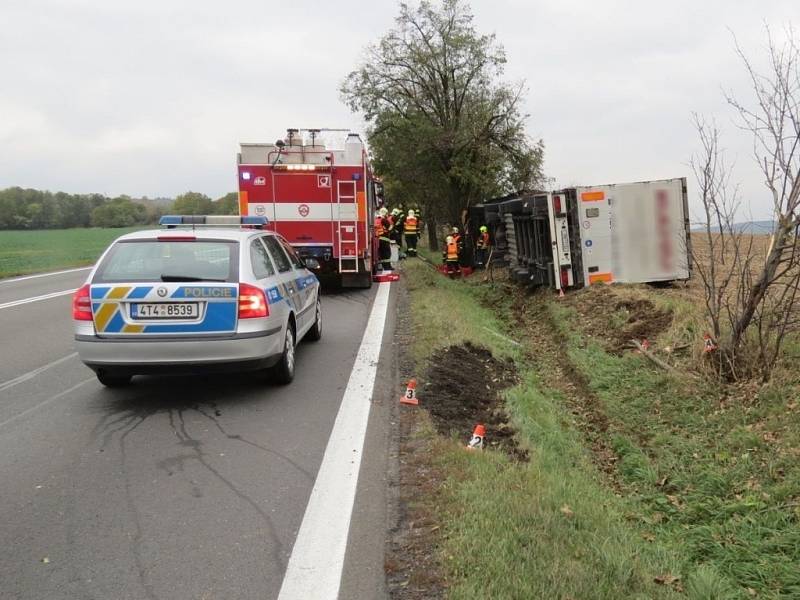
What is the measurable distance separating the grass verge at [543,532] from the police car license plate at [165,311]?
2.47 meters

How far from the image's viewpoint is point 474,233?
17188mm

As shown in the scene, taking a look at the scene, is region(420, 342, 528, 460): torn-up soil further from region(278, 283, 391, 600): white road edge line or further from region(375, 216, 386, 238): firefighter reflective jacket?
region(375, 216, 386, 238): firefighter reflective jacket

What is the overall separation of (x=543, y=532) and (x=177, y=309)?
3585 mm

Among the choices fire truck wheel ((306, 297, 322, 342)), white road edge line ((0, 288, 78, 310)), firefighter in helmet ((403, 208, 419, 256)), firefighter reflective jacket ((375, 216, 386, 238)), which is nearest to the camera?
fire truck wheel ((306, 297, 322, 342))

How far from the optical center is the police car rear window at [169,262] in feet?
17.7

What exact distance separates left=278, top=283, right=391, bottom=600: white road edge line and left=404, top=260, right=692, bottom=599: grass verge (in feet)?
1.77

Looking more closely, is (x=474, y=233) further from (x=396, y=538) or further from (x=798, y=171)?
(x=396, y=538)

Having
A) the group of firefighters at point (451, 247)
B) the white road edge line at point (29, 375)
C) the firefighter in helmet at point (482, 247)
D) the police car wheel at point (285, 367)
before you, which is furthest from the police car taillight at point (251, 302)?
the firefighter in helmet at point (482, 247)

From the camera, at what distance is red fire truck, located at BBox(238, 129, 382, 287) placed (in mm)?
12414

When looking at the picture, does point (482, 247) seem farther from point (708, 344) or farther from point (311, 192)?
point (708, 344)

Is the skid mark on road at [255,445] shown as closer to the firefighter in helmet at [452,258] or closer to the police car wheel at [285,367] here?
the police car wheel at [285,367]

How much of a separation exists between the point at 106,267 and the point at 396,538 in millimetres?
3819

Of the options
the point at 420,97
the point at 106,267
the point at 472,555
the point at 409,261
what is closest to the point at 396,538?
the point at 472,555

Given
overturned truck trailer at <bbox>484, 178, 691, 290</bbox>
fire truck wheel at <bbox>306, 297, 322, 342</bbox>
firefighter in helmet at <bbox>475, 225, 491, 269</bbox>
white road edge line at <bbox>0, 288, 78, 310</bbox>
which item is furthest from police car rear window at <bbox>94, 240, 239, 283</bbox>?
firefighter in helmet at <bbox>475, 225, 491, 269</bbox>
